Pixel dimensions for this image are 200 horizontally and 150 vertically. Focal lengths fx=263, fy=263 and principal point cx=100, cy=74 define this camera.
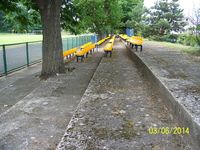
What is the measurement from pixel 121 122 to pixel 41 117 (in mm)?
1636

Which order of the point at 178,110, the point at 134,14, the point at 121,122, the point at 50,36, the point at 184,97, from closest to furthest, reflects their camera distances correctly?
1. the point at 178,110
2. the point at 121,122
3. the point at 184,97
4. the point at 50,36
5. the point at 134,14

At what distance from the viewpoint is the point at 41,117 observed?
4691 mm

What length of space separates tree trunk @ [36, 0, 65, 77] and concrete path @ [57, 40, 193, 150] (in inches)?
120

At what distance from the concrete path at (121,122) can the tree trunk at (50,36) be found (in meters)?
3.06

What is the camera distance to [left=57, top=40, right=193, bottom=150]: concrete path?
311 cm

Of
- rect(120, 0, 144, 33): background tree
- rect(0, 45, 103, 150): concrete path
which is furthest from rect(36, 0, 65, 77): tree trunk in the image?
rect(120, 0, 144, 33): background tree

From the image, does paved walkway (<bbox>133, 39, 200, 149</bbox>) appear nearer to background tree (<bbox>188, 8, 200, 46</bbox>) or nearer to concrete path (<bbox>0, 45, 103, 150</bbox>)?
concrete path (<bbox>0, 45, 103, 150</bbox>)

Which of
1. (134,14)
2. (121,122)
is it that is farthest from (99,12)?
(121,122)

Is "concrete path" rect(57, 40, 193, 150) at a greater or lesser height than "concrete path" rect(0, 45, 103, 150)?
greater
